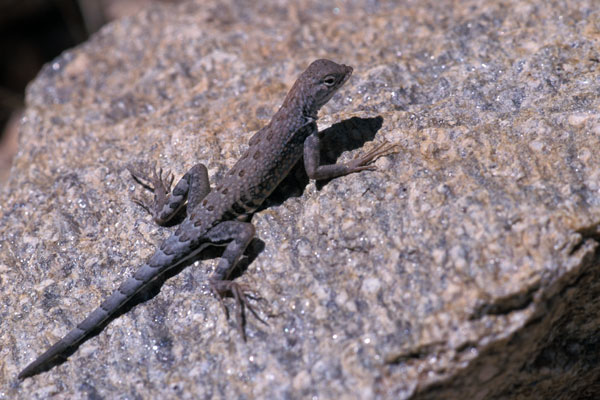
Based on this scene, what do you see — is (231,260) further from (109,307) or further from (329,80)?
(329,80)

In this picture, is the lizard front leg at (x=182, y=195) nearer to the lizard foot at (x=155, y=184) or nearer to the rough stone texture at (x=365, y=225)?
the lizard foot at (x=155, y=184)

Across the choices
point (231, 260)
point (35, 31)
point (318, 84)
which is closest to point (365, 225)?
point (231, 260)

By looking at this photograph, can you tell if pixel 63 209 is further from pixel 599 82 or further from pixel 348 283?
pixel 599 82

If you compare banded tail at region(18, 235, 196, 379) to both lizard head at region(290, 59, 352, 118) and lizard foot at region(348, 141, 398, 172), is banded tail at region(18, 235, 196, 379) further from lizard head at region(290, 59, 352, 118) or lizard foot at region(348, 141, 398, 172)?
lizard head at region(290, 59, 352, 118)

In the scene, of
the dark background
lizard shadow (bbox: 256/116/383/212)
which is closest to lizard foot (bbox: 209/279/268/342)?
lizard shadow (bbox: 256/116/383/212)

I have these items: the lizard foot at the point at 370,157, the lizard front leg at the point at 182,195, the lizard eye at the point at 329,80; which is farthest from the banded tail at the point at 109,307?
the lizard eye at the point at 329,80

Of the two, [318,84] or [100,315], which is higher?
[318,84]
